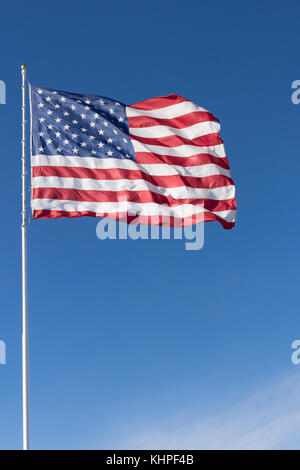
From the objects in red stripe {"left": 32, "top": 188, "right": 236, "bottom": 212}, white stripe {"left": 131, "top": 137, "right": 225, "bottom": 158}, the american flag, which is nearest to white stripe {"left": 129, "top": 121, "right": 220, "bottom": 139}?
the american flag

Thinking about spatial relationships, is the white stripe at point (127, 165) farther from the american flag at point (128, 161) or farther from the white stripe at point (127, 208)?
the white stripe at point (127, 208)

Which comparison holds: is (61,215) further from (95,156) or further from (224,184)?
(224,184)

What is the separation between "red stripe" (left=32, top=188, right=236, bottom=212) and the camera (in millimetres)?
25120

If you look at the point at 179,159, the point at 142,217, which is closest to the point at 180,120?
the point at 179,159

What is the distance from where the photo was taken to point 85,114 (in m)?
27.7

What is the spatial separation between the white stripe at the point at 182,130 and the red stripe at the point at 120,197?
269 centimetres

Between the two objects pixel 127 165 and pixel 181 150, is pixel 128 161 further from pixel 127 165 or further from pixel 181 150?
pixel 181 150

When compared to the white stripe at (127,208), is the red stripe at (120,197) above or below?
above

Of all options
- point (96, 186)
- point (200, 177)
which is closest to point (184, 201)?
point (200, 177)

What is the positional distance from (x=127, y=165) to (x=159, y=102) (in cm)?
357

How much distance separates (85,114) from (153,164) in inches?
112

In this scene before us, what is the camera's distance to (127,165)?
27.2 m

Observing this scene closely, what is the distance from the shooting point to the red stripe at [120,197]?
25.1 meters

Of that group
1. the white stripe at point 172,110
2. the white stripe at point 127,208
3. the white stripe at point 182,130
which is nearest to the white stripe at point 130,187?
the white stripe at point 127,208
